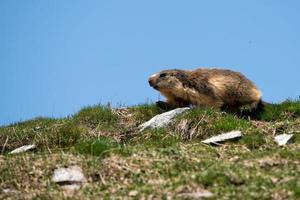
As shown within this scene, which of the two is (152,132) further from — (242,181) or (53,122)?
(242,181)

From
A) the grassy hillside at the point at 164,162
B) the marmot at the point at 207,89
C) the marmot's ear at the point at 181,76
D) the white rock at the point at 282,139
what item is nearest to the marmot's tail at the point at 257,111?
the marmot at the point at 207,89

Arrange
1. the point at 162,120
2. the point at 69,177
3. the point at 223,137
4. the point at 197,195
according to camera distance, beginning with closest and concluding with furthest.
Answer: the point at 197,195 → the point at 69,177 → the point at 223,137 → the point at 162,120

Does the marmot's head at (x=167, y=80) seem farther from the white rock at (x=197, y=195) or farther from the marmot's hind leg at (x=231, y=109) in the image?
the white rock at (x=197, y=195)

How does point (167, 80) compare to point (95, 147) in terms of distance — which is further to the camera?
point (167, 80)

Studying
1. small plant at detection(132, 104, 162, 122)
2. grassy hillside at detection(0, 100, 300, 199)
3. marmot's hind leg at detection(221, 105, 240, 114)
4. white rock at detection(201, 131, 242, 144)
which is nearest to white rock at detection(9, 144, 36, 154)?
grassy hillside at detection(0, 100, 300, 199)

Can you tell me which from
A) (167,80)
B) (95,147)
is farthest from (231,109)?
(95,147)

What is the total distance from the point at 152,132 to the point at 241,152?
252 cm

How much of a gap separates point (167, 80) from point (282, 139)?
5489 millimetres

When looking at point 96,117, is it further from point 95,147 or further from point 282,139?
point 282,139

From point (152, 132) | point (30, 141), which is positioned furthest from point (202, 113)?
point (30, 141)

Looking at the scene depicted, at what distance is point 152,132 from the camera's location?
1282cm

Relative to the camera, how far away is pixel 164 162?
962 centimetres

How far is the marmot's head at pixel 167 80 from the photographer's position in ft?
53.8

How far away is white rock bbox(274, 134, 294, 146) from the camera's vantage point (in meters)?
11.3
